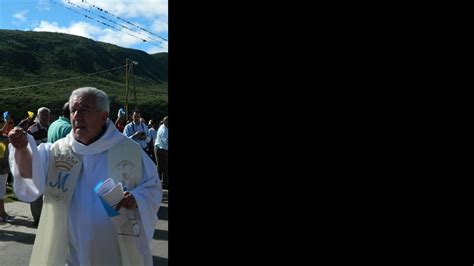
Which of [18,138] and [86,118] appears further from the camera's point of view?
[86,118]

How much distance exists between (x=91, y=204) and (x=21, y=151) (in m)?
0.48

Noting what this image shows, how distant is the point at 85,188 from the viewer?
3.11 meters

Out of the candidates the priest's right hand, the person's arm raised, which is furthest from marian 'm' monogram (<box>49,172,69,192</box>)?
the priest's right hand

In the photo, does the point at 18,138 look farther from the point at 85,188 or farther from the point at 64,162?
the point at 85,188

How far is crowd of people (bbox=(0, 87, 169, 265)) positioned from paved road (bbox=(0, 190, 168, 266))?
267cm

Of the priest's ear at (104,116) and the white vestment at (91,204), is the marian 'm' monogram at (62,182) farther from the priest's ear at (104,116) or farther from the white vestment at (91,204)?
the priest's ear at (104,116)

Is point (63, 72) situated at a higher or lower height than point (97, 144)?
higher

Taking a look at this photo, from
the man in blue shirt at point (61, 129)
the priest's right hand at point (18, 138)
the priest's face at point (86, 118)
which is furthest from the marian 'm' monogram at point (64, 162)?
the man in blue shirt at point (61, 129)

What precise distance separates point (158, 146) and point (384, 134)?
1128 centimetres

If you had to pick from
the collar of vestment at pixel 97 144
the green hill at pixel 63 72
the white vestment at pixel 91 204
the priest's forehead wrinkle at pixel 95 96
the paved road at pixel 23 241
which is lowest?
the paved road at pixel 23 241

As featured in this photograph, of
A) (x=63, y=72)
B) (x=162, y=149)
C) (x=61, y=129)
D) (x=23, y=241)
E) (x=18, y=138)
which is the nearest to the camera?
(x=18, y=138)

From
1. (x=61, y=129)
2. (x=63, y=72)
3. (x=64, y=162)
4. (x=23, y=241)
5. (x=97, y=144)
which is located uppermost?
(x=63, y=72)

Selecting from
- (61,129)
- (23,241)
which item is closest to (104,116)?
(61,129)

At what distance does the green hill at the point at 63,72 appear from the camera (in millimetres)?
69250
